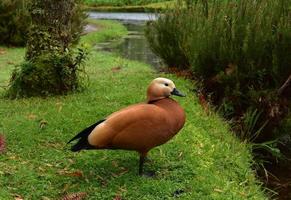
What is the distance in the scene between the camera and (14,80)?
7.75 metres

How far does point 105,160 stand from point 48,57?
262 cm

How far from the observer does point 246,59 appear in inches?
302

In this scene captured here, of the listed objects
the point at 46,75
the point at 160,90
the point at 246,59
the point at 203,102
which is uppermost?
the point at 160,90

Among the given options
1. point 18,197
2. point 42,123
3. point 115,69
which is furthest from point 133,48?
point 18,197

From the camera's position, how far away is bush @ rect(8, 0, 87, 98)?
7.62 meters

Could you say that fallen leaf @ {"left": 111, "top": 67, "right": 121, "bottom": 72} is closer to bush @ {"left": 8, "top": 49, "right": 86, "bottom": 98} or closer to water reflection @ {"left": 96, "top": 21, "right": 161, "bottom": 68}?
water reflection @ {"left": 96, "top": 21, "right": 161, "bottom": 68}

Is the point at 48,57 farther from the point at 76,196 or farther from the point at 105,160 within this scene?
the point at 76,196

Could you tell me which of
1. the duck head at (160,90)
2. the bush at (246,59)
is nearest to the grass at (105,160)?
the bush at (246,59)

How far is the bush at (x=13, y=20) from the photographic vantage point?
15688mm

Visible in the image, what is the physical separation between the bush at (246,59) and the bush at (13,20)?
8.24 meters

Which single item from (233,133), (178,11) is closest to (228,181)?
(233,133)

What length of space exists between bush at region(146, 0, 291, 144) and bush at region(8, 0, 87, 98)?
1791mm

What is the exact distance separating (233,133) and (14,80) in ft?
9.77

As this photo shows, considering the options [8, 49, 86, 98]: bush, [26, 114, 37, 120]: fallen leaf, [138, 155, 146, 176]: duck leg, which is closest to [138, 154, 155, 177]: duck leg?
[138, 155, 146, 176]: duck leg
